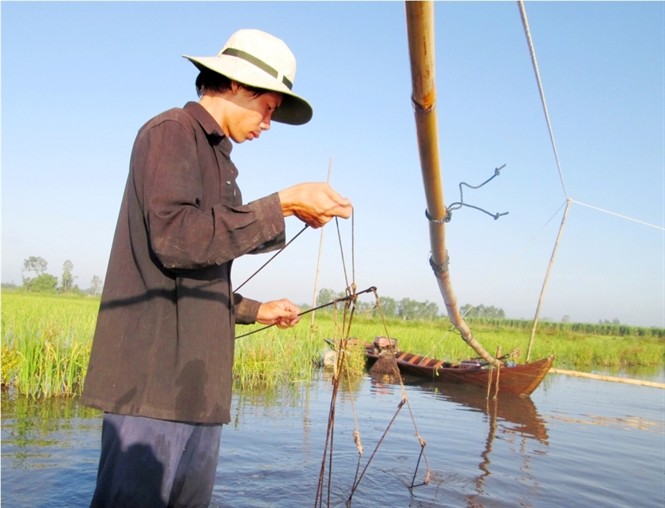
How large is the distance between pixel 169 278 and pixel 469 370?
33.0ft

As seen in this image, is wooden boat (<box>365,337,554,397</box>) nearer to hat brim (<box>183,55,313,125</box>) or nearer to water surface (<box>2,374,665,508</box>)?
water surface (<box>2,374,665,508</box>)

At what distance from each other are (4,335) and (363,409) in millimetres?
4810

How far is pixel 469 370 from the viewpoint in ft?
35.4

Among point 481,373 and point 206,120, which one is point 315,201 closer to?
point 206,120

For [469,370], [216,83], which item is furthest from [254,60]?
[469,370]

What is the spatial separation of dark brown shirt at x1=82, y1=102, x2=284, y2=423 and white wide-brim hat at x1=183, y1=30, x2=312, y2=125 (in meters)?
0.16

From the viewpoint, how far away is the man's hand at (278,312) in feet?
7.08

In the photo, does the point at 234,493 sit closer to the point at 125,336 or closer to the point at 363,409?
the point at 125,336

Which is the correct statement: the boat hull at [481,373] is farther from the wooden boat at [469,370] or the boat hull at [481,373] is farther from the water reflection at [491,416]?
the water reflection at [491,416]

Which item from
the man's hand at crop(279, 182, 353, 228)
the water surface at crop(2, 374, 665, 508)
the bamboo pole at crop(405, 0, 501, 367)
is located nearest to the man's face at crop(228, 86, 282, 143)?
the man's hand at crop(279, 182, 353, 228)

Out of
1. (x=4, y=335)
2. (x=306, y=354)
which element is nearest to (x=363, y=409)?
(x=306, y=354)

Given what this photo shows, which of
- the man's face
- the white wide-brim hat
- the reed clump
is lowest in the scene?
the reed clump

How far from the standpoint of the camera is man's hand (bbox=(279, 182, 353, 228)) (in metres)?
1.50

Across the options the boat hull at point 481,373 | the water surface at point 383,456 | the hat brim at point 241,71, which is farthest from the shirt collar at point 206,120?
the boat hull at point 481,373
